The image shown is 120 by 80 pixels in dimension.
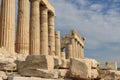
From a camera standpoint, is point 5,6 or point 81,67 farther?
point 5,6

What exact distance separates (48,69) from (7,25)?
41.6ft

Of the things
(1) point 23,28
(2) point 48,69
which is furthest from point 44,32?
(2) point 48,69

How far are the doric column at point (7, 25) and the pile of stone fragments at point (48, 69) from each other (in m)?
10.7

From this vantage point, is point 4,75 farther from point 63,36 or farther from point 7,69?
point 63,36

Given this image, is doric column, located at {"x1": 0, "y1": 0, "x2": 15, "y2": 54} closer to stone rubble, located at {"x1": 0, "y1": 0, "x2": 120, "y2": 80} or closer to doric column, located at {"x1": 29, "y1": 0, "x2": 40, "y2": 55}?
stone rubble, located at {"x1": 0, "y1": 0, "x2": 120, "y2": 80}

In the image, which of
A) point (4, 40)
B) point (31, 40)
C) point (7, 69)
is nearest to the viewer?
point (7, 69)

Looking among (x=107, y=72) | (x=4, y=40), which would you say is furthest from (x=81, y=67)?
(x=4, y=40)

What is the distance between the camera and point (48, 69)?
11.8 meters

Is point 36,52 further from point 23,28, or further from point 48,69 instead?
point 48,69

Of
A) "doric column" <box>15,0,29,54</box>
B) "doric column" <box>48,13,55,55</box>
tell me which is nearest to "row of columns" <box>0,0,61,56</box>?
"doric column" <box>15,0,29,54</box>

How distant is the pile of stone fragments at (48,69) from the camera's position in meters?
11.6

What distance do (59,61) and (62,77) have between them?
80 centimetres

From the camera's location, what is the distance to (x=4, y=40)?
23547 mm

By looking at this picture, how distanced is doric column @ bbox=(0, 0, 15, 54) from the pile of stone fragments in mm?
10744
